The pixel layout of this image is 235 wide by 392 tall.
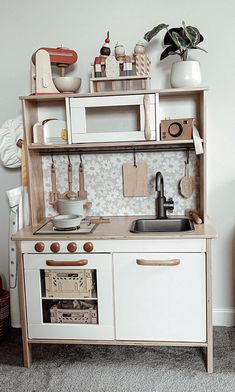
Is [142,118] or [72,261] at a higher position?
[142,118]

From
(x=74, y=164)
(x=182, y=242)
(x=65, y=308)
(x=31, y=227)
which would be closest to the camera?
(x=182, y=242)

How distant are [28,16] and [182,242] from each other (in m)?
1.71

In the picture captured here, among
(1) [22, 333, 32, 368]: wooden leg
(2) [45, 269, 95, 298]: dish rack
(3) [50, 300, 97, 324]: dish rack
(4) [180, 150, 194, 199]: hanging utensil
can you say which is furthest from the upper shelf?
(1) [22, 333, 32, 368]: wooden leg

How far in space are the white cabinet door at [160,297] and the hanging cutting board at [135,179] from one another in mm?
585

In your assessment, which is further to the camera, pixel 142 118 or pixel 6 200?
pixel 6 200

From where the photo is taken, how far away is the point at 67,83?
2.53 m

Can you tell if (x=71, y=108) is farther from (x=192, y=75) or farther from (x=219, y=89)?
(x=219, y=89)

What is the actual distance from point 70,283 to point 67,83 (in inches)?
45.4

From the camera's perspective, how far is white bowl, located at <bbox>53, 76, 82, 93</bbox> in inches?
99.1

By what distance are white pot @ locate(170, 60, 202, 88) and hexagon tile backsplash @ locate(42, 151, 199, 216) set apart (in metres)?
0.45

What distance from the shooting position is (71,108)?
2477mm

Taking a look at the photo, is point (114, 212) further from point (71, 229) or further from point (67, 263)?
point (67, 263)

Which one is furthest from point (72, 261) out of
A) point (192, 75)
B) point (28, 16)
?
point (28, 16)

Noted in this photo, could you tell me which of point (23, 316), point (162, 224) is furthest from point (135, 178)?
point (23, 316)
